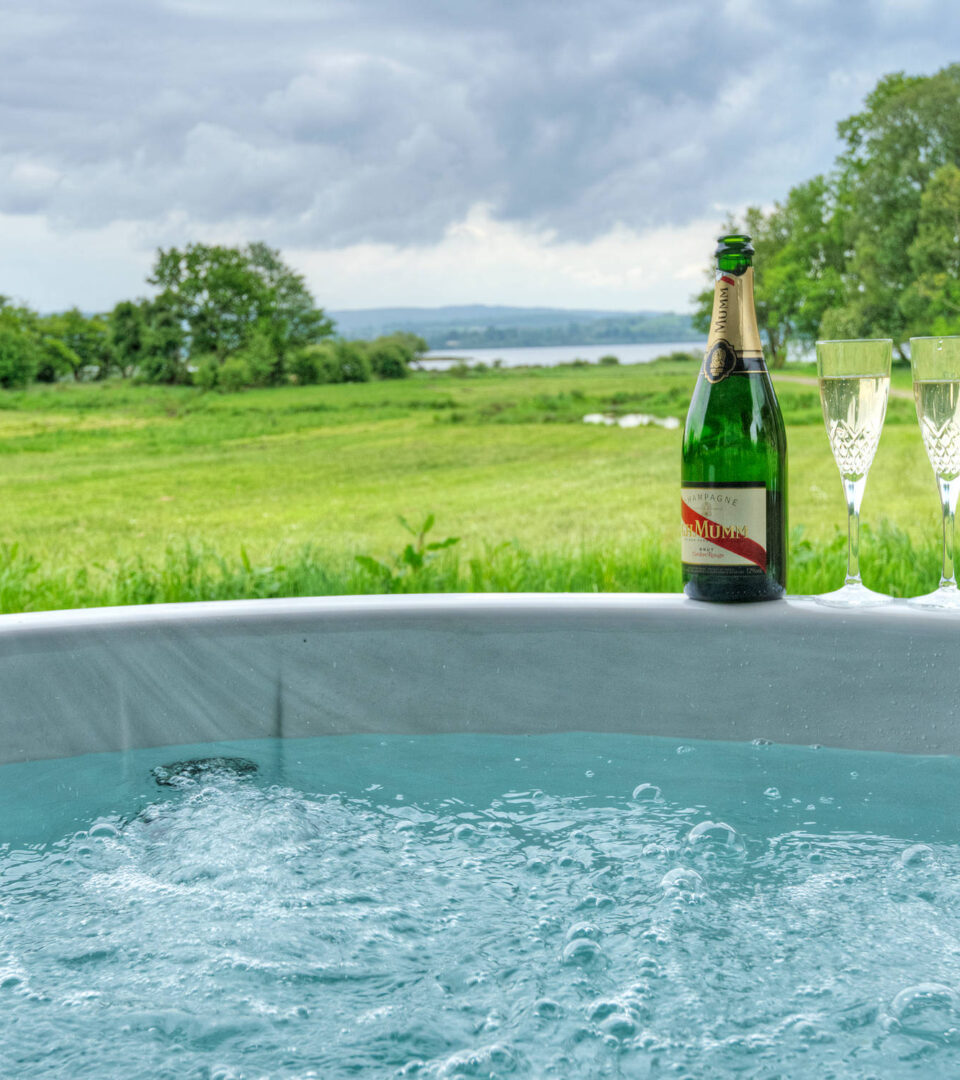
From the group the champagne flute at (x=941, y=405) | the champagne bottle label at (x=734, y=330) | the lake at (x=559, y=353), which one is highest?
the lake at (x=559, y=353)

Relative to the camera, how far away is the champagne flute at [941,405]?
0.93 meters

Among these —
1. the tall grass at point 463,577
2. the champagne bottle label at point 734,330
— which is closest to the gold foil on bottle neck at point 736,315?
the champagne bottle label at point 734,330

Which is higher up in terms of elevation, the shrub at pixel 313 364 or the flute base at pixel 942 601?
the shrub at pixel 313 364

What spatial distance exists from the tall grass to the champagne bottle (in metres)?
0.77

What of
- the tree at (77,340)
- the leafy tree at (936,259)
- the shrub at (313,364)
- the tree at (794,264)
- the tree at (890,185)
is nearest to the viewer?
the leafy tree at (936,259)

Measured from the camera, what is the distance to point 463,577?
6.73 feet

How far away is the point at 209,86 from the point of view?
5.90 meters

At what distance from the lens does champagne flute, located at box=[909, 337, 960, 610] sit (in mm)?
934

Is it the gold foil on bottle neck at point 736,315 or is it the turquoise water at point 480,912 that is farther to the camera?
the gold foil on bottle neck at point 736,315

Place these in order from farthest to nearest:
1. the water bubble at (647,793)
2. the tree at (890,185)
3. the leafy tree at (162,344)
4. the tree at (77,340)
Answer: the leafy tree at (162,344) < the tree at (77,340) < the tree at (890,185) < the water bubble at (647,793)

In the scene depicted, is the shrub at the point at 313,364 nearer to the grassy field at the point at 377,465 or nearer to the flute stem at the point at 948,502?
the grassy field at the point at 377,465

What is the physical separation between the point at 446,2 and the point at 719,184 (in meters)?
1.73

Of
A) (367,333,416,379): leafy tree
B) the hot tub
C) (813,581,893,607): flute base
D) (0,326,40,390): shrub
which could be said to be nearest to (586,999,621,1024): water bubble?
the hot tub

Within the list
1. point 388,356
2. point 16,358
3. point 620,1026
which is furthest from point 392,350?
point 620,1026
